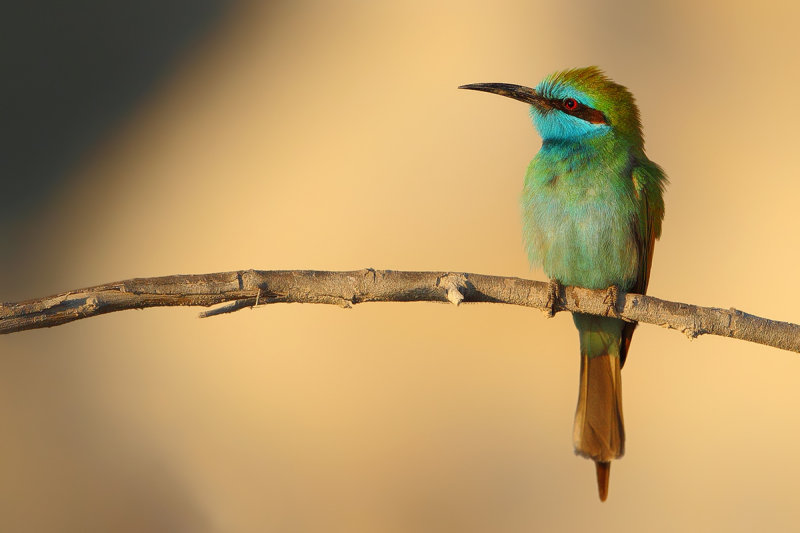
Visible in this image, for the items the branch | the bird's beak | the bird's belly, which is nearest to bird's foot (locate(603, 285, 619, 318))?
the branch

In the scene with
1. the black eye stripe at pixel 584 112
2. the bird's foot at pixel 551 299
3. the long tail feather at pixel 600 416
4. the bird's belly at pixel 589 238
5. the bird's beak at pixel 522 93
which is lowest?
the long tail feather at pixel 600 416

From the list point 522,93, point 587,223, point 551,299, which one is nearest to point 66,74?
point 522,93

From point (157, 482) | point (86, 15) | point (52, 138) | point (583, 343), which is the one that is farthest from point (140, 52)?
point (583, 343)

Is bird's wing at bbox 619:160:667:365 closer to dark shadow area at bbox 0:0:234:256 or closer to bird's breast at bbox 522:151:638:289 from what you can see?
bird's breast at bbox 522:151:638:289

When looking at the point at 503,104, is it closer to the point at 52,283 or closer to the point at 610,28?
the point at 610,28

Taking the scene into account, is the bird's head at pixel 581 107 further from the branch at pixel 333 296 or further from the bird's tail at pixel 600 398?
the branch at pixel 333 296

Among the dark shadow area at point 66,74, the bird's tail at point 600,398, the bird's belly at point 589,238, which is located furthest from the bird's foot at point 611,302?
the dark shadow area at point 66,74

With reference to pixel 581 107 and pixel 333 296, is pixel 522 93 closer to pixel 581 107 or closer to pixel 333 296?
pixel 581 107
